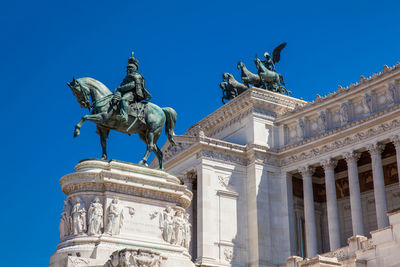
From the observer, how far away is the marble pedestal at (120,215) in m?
24.0

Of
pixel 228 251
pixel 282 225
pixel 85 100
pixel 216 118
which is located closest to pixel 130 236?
pixel 85 100

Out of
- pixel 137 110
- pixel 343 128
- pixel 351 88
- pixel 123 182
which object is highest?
pixel 351 88

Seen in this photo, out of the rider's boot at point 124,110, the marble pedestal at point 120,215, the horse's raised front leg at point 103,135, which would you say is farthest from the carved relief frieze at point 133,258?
the rider's boot at point 124,110

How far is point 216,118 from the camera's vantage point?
5359 centimetres

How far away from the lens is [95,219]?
24.3 meters

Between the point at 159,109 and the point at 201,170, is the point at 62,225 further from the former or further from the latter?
the point at 201,170

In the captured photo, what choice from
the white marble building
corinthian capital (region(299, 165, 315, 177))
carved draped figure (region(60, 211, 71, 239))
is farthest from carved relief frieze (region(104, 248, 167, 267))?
corinthian capital (region(299, 165, 315, 177))

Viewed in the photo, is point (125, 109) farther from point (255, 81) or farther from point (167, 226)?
point (255, 81)

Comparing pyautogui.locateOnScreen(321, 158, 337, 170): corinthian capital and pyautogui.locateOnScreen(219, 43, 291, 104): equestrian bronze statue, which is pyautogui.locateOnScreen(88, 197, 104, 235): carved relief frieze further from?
pyautogui.locateOnScreen(219, 43, 291, 104): equestrian bronze statue

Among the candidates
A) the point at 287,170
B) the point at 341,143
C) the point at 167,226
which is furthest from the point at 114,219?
the point at 287,170

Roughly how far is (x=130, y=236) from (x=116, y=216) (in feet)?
2.87

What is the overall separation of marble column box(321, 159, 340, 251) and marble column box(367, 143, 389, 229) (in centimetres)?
315

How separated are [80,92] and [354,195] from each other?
2365 cm

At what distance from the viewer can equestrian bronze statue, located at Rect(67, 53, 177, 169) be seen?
26984mm
